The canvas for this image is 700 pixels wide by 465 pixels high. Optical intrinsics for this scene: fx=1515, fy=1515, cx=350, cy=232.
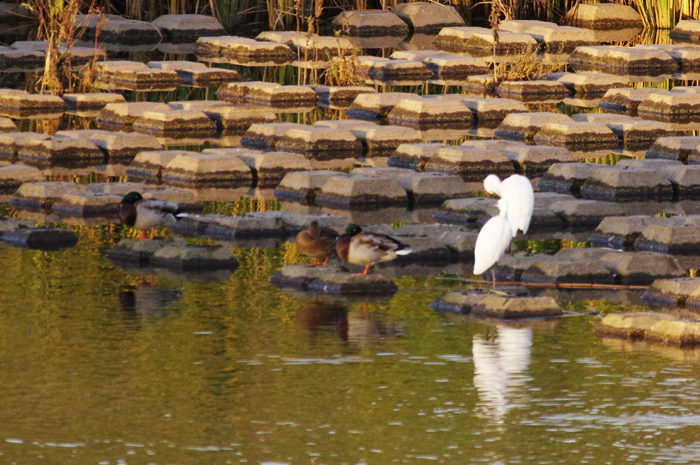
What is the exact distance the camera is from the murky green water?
7.84 metres

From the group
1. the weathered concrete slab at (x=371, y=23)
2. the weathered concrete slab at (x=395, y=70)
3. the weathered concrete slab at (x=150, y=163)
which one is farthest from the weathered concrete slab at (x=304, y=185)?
the weathered concrete slab at (x=371, y=23)

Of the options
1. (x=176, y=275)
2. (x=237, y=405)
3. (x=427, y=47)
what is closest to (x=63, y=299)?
(x=176, y=275)

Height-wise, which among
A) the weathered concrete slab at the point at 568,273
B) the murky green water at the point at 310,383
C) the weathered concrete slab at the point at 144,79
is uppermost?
the weathered concrete slab at the point at 144,79

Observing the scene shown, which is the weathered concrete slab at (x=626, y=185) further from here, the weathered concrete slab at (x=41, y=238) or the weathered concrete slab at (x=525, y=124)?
the weathered concrete slab at (x=41, y=238)

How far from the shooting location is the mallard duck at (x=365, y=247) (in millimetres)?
11719

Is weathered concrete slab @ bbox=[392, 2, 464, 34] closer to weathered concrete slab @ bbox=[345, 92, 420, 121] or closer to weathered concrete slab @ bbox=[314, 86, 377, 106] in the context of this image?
weathered concrete slab @ bbox=[314, 86, 377, 106]

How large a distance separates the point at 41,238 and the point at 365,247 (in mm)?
3405

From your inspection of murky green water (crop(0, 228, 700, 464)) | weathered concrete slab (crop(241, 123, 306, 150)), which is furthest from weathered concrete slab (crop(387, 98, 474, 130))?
murky green water (crop(0, 228, 700, 464))

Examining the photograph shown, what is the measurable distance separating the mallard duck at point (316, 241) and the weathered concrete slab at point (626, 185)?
4972 millimetres

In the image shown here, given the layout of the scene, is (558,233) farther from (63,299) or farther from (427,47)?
(427,47)

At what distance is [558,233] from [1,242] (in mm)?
5165

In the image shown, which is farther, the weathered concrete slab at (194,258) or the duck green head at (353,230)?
the weathered concrete slab at (194,258)

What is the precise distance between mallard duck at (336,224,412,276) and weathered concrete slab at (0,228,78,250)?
3.03 m

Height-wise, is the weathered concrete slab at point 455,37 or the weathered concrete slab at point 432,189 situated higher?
the weathered concrete slab at point 455,37
